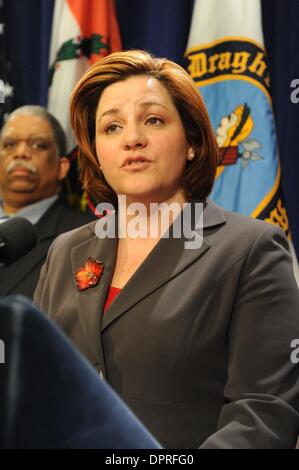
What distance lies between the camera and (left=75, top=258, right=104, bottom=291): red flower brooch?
138 cm

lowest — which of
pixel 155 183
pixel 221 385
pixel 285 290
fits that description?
pixel 221 385

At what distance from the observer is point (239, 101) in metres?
2.25

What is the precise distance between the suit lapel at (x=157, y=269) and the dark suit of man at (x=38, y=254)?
94 centimetres

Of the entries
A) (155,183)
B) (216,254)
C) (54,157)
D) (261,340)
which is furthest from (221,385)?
(54,157)

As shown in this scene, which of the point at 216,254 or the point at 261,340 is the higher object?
the point at 216,254

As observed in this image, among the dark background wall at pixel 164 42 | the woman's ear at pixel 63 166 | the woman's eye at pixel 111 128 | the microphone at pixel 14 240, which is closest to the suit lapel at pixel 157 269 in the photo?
the woman's eye at pixel 111 128

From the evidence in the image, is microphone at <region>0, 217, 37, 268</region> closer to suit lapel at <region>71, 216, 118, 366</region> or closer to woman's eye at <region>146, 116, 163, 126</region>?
suit lapel at <region>71, 216, 118, 366</region>

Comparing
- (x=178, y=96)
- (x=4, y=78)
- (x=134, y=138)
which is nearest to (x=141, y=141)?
(x=134, y=138)

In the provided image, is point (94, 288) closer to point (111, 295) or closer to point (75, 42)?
point (111, 295)

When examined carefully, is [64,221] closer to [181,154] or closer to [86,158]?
[86,158]

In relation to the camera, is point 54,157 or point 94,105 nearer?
A: point 94,105

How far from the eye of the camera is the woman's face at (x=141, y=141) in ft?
4.49
